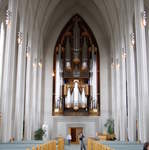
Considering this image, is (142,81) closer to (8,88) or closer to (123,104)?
(123,104)

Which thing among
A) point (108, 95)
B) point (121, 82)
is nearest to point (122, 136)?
point (121, 82)

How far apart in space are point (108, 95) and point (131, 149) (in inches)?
769

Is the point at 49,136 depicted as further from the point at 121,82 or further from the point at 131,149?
the point at 131,149

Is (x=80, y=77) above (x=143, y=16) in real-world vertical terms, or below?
below

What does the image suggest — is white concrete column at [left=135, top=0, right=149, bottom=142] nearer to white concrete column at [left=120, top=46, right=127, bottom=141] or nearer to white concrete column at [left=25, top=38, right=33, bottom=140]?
white concrete column at [left=120, top=46, right=127, bottom=141]

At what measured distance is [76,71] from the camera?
3083 centimetres

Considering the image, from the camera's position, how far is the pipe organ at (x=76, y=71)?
97.8 ft

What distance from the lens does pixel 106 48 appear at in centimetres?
3159

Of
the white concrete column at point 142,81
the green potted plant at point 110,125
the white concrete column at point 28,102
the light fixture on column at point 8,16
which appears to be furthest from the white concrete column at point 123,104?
the light fixture on column at point 8,16

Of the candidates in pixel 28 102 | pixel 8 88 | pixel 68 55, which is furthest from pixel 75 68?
pixel 8 88

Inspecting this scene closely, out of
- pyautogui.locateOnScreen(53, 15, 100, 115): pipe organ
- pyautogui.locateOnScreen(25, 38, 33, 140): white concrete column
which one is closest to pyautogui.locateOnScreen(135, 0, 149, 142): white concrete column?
pyautogui.locateOnScreen(25, 38, 33, 140): white concrete column

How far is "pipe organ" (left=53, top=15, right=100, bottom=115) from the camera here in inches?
1174

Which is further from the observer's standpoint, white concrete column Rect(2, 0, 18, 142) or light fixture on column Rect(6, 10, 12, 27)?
light fixture on column Rect(6, 10, 12, 27)

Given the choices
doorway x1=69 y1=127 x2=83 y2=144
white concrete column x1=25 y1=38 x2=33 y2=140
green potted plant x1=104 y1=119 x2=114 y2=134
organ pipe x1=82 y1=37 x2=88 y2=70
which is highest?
organ pipe x1=82 y1=37 x2=88 y2=70
